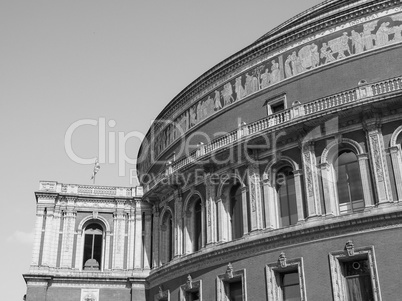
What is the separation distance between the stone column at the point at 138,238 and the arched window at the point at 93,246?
2.45 metres

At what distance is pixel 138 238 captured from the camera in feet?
116

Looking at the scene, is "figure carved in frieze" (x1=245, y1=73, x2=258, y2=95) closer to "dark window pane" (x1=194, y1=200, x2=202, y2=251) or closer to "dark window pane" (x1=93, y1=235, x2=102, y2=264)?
"dark window pane" (x1=194, y1=200, x2=202, y2=251)

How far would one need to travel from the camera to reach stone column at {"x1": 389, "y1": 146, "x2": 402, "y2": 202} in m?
20.9

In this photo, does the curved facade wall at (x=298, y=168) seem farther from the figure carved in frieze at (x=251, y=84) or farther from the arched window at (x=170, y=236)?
the arched window at (x=170, y=236)

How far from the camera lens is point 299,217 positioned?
23156 mm

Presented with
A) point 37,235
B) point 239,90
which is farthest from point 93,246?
point 239,90

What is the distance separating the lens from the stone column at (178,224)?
29353mm

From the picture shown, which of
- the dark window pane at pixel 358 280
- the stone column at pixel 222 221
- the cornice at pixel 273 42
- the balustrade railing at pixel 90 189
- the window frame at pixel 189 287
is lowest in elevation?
the dark window pane at pixel 358 280

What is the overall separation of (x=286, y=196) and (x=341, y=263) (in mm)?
4229

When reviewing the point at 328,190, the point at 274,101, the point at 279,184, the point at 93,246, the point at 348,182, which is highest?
the point at 274,101

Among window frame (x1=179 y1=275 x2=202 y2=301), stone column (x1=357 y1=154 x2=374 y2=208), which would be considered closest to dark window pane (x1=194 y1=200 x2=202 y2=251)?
window frame (x1=179 y1=275 x2=202 y2=301)

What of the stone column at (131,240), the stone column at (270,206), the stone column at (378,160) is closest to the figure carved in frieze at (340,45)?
the stone column at (378,160)

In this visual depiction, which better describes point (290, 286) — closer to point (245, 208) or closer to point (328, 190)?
point (245, 208)

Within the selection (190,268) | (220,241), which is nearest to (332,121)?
(220,241)
